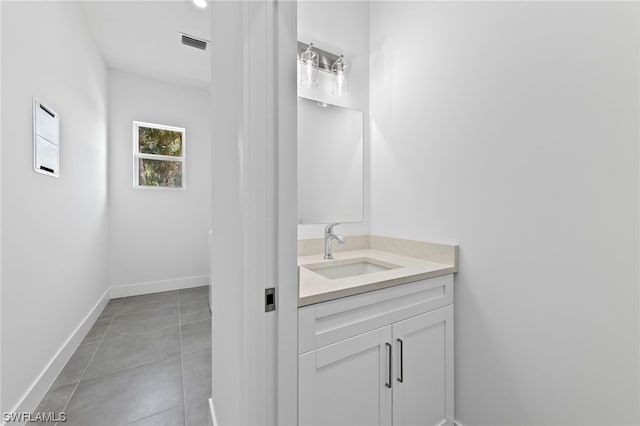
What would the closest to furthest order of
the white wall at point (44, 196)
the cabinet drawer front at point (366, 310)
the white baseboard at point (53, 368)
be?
the cabinet drawer front at point (366, 310)
the white wall at point (44, 196)
the white baseboard at point (53, 368)

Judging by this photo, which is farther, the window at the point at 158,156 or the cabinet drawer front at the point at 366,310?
the window at the point at 158,156

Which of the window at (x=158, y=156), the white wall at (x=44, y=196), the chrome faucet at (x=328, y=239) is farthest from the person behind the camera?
the window at (x=158, y=156)

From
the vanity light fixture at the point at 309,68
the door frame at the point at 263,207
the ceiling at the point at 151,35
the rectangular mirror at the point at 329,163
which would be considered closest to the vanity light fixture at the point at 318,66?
the vanity light fixture at the point at 309,68

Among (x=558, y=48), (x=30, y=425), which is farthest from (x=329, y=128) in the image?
(x=30, y=425)

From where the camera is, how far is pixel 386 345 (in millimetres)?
1105

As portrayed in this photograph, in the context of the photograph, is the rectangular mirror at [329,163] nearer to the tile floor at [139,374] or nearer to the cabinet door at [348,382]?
the cabinet door at [348,382]

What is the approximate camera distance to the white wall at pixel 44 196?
1.33 m

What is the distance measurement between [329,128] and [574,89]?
3.85 feet

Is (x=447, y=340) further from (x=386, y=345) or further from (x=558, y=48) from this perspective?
(x=558, y=48)

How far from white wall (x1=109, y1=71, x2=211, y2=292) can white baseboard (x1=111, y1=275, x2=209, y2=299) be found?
0.01m

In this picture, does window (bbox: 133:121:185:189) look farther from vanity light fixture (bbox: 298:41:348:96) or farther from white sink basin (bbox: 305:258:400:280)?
white sink basin (bbox: 305:258:400:280)

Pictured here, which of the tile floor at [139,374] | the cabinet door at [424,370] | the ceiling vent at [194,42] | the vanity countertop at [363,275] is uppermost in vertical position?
the ceiling vent at [194,42]

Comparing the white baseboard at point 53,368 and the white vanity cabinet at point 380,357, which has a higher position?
the white vanity cabinet at point 380,357

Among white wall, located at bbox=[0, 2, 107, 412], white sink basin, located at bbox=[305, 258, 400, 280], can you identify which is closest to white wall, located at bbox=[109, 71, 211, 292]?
white wall, located at bbox=[0, 2, 107, 412]
